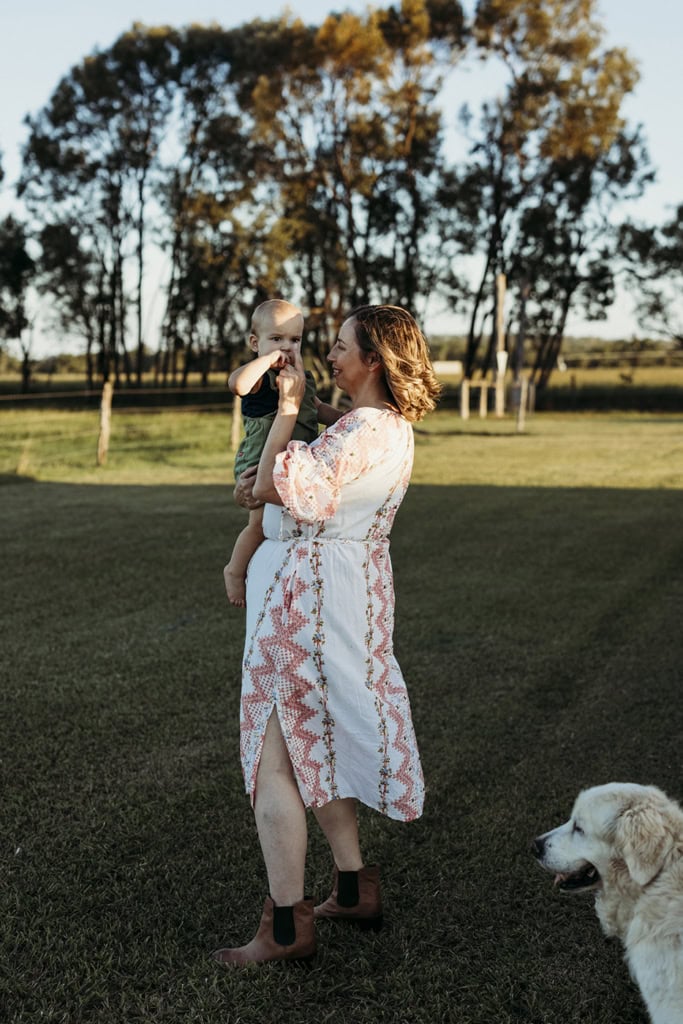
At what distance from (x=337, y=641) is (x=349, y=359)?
0.76 metres

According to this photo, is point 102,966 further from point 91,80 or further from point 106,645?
point 91,80

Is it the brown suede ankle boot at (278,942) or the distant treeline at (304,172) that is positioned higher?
the distant treeline at (304,172)

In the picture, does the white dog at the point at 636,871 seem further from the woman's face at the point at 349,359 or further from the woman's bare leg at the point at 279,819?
the woman's face at the point at 349,359

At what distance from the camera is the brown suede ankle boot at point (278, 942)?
9.05 ft

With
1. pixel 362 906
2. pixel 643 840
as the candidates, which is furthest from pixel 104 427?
pixel 643 840

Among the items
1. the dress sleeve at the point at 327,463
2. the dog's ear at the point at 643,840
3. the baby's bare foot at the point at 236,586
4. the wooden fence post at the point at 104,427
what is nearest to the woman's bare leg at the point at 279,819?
the baby's bare foot at the point at 236,586

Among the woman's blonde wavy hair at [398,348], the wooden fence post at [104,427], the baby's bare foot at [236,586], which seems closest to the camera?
the woman's blonde wavy hair at [398,348]

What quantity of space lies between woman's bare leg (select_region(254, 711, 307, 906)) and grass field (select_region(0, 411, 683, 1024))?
0.29 metres

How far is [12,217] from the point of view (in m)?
34.2

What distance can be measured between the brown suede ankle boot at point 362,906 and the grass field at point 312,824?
5 cm

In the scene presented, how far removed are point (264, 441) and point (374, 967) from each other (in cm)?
153

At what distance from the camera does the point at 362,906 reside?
3.01 meters

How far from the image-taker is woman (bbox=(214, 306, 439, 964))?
269 centimetres

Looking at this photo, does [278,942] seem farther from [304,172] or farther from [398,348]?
[304,172]
